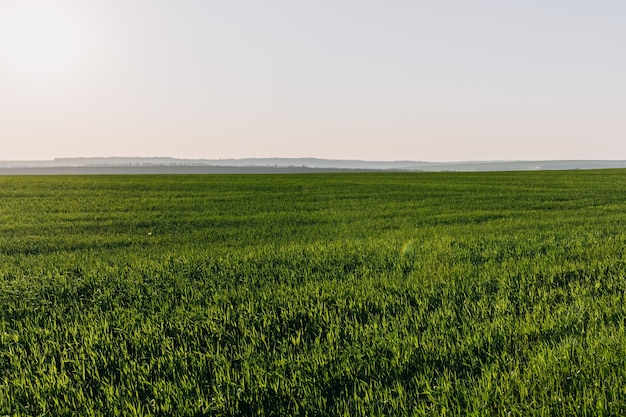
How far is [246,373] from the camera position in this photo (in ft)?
14.0

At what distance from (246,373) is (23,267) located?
8.32m

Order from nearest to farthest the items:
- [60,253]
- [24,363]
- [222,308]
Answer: [24,363] → [222,308] → [60,253]

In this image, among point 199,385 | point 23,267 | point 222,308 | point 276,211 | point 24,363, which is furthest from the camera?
point 276,211

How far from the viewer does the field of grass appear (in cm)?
382

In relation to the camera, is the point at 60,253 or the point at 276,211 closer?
the point at 60,253

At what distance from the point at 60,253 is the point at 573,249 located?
1319 cm

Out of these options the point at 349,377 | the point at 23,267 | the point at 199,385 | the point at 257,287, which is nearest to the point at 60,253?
the point at 23,267

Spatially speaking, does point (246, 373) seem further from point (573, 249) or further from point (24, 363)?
point (573, 249)

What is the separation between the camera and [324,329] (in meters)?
5.61

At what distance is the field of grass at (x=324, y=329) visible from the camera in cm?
382

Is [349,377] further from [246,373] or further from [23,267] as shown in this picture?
[23,267]

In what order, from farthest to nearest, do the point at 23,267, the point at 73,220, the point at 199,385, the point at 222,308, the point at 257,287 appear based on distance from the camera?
the point at 73,220
the point at 23,267
the point at 257,287
the point at 222,308
the point at 199,385

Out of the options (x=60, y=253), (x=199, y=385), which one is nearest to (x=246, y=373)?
(x=199, y=385)

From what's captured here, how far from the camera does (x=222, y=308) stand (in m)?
6.48
